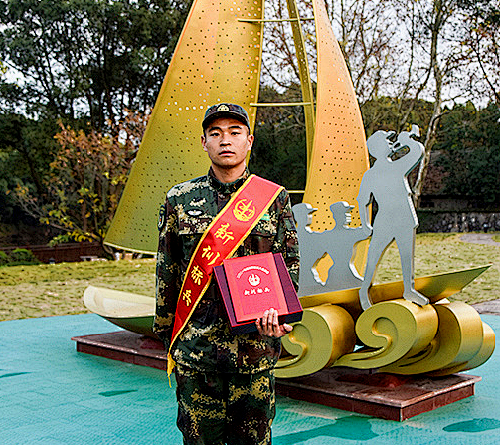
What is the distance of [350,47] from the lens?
17.0 m

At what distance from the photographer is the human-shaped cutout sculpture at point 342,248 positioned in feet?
15.7

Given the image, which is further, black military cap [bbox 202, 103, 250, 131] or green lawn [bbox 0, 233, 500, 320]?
green lawn [bbox 0, 233, 500, 320]

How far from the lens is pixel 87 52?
65.1 feet

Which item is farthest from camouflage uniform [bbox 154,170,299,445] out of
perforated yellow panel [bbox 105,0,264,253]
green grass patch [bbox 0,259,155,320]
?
green grass patch [bbox 0,259,155,320]

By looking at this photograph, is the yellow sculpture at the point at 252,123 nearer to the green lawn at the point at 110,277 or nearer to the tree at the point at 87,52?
the green lawn at the point at 110,277

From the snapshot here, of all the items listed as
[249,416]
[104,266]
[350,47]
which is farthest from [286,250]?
[350,47]

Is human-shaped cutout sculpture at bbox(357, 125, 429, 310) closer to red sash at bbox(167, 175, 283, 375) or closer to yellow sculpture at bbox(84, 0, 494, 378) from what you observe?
yellow sculpture at bbox(84, 0, 494, 378)

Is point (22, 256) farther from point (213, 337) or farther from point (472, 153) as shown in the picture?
point (213, 337)

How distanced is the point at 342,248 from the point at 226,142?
260cm

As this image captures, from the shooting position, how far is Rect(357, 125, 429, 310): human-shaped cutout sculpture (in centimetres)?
445

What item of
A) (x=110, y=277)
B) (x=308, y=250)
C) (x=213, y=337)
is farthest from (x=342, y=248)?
(x=110, y=277)

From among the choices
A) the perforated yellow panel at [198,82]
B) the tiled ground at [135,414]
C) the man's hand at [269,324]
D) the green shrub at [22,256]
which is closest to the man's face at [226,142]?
the man's hand at [269,324]

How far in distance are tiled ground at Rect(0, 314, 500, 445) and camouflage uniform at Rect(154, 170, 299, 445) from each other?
157 cm

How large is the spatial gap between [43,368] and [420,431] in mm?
3375
